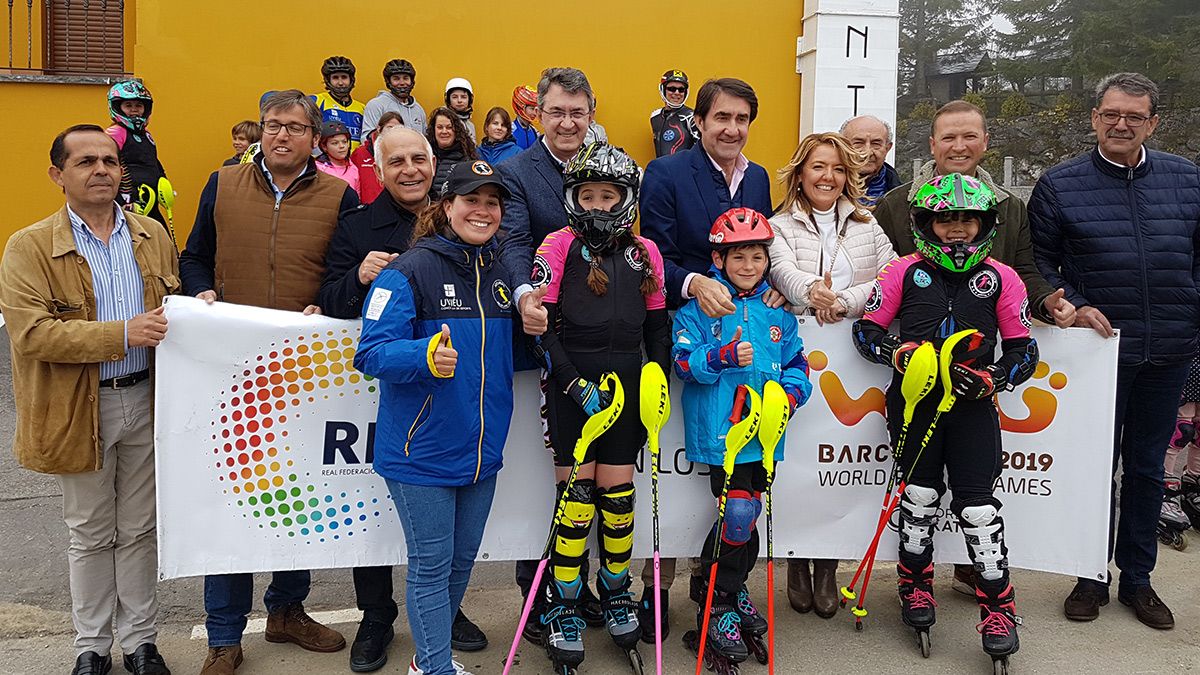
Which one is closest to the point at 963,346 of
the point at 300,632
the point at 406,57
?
the point at 300,632

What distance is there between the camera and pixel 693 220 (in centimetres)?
445

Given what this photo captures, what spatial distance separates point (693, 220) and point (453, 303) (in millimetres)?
1361

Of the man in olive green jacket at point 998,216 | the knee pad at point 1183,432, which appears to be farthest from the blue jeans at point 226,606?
the knee pad at point 1183,432

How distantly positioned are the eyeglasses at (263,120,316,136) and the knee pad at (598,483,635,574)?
2.08m

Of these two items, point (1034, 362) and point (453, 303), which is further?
point (1034, 362)

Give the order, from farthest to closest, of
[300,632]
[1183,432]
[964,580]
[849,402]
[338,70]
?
[338,70], [1183,432], [964,580], [849,402], [300,632]

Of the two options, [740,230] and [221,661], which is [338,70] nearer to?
[740,230]

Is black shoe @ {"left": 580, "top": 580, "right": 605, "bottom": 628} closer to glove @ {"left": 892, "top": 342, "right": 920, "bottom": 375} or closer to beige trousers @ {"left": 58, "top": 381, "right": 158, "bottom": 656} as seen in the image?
glove @ {"left": 892, "top": 342, "right": 920, "bottom": 375}

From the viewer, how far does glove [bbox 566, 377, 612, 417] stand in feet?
12.4

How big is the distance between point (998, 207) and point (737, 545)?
2.07m

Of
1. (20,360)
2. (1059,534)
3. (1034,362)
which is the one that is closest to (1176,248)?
(1034,362)

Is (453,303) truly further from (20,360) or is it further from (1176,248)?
(1176,248)

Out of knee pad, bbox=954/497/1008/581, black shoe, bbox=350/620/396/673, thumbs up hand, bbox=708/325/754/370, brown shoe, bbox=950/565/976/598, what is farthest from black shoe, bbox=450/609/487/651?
brown shoe, bbox=950/565/976/598

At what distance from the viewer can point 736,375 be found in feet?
13.6
